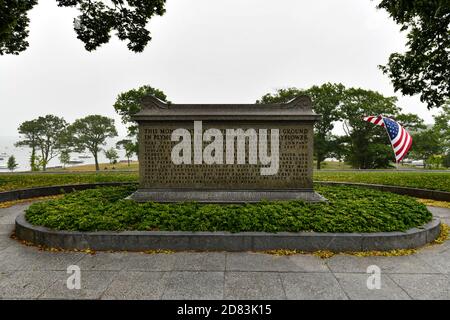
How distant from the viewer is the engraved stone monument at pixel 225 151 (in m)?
8.93

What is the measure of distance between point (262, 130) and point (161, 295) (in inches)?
252

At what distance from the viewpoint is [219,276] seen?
4566mm

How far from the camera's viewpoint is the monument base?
861 centimetres

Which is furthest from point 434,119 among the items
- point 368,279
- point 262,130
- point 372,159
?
point 368,279

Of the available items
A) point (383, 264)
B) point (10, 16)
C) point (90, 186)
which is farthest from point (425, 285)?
point (10, 16)

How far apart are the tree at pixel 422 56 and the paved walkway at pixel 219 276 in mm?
11940

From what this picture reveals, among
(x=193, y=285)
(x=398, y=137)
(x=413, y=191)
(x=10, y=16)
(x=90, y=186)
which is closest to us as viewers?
(x=193, y=285)

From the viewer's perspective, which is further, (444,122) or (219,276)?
(444,122)

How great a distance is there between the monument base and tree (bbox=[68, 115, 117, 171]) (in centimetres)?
5924

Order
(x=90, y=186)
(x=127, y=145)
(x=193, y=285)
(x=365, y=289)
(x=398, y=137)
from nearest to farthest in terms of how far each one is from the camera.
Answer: (x=365, y=289) → (x=193, y=285) → (x=90, y=186) → (x=398, y=137) → (x=127, y=145)

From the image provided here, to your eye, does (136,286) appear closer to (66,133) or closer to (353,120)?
(353,120)

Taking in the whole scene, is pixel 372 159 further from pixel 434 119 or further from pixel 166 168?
pixel 166 168

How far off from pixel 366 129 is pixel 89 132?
5964 cm
